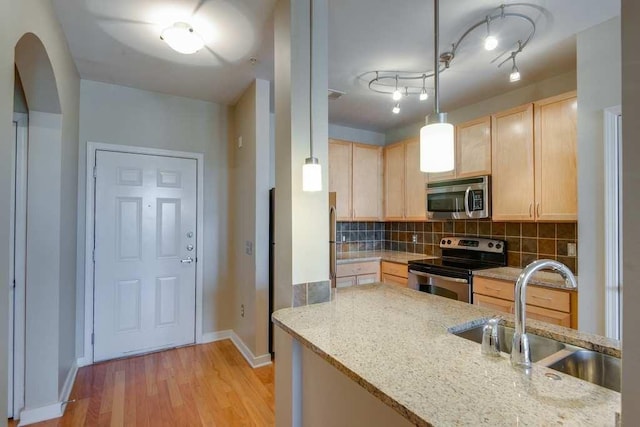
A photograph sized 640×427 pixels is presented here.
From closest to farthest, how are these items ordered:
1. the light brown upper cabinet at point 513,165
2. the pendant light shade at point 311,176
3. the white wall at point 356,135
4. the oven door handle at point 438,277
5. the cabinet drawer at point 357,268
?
the pendant light shade at point 311,176
the light brown upper cabinet at point 513,165
the oven door handle at point 438,277
the cabinet drawer at point 357,268
the white wall at point 356,135

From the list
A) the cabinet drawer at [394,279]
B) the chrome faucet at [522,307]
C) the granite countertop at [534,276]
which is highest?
the chrome faucet at [522,307]

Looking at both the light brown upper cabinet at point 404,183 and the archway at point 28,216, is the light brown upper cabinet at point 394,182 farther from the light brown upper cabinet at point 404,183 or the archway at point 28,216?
the archway at point 28,216

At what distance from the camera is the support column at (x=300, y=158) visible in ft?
5.51

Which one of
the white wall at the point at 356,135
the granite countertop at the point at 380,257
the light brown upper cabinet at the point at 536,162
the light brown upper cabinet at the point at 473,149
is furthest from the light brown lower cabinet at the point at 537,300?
the white wall at the point at 356,135

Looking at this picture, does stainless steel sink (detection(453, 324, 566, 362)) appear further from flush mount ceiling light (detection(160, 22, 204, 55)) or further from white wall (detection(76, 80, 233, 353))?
white wall (detection(76, 80, 233, 353))

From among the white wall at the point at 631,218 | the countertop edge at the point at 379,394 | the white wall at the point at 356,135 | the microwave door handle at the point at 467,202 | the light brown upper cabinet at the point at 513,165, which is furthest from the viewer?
the white wall at the point at 356,135

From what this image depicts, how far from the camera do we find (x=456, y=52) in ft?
7.64

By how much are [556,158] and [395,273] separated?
6.04 ft

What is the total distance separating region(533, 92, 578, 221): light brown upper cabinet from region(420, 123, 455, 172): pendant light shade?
1861mm

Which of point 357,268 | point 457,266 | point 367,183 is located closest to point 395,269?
point 357,268

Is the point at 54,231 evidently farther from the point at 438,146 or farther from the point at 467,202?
the point at 467,202

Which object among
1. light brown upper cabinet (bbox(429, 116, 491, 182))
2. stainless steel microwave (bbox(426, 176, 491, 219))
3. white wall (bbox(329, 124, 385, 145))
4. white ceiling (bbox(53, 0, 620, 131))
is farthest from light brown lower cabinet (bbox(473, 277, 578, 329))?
white wall (bbox(329, 124, 385, 145))

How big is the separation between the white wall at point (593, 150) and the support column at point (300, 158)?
5.58ft

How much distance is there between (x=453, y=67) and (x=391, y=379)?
99.8 inches
